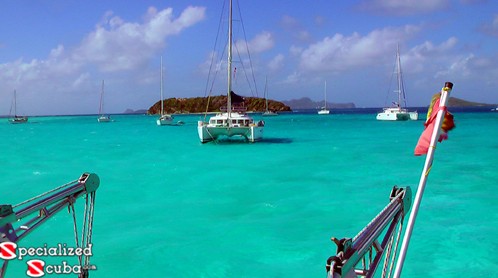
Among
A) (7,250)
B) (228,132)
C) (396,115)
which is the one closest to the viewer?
(7,250)

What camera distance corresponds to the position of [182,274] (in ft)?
37.2

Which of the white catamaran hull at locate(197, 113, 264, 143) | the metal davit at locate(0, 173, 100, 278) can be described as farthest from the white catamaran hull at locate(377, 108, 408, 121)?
the metal davit at locate(0, 173, 100, 278)

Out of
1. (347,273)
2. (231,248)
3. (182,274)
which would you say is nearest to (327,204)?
(231,248)

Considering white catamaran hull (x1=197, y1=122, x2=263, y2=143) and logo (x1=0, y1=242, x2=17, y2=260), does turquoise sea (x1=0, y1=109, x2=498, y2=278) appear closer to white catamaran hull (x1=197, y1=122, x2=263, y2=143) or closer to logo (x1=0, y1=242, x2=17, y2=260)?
logo (x1=0, y1=242, x2=17, y2=260)

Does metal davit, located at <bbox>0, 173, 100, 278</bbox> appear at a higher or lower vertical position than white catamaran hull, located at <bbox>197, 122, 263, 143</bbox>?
higher

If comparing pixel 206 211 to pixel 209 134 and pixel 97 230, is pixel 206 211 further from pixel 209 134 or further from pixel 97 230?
pixel 209 134

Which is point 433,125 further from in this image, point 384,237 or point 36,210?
point 36,210

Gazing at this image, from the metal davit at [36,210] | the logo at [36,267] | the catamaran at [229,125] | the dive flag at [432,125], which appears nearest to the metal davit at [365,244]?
the dive flag at [432,125]

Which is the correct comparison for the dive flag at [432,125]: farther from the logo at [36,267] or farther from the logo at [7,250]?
the logo at [36,267]

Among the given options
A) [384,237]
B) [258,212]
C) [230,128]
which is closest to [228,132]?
[230,128]

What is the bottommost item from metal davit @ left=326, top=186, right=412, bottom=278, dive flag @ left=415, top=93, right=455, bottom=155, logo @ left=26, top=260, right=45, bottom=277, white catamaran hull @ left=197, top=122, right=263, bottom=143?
logo @ left=26, top=260, right=45, bottom=277

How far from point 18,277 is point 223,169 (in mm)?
18853

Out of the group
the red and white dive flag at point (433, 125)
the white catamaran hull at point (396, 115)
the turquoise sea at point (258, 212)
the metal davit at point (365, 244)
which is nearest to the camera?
the metal davit at point (365, 244)

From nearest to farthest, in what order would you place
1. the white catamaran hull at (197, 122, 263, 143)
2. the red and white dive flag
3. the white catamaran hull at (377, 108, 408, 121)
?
the red and white dive flag < the white catamaran hull at (197, 122, 263, 143) < the white catamaran hull at (377, 108, 408, 121)
